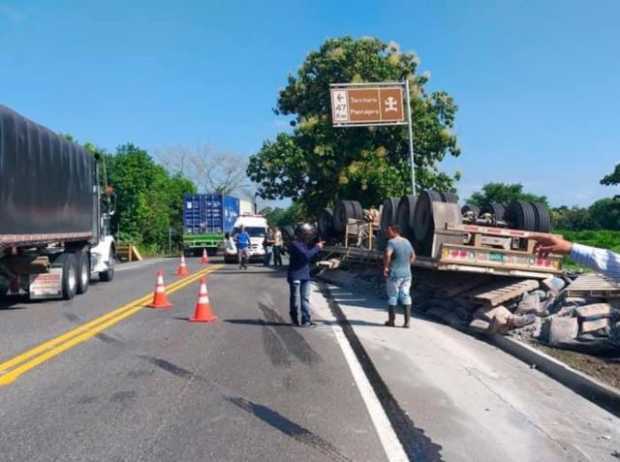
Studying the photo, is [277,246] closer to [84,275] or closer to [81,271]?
[84,275]

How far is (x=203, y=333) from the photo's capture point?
10.5 metres

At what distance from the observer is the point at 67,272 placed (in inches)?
587

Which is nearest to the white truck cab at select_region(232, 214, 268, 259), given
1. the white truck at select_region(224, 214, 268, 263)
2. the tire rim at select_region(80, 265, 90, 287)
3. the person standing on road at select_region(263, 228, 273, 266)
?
the white truck at select_region(224, 214, 268, 263)

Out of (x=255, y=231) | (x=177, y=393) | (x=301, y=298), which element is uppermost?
(x=255, y=231)

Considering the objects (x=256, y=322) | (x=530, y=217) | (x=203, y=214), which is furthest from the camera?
(x=203, y=214)

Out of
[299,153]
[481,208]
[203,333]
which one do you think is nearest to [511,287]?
Result: [203,333]

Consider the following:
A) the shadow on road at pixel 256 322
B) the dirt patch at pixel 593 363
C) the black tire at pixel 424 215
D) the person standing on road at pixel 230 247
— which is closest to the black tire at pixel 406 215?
the black tire at pixel 424 215

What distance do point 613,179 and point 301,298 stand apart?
5769 cm

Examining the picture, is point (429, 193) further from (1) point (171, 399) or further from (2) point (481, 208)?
(1) point (171, 399)

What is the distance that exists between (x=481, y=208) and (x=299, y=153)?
1348cm

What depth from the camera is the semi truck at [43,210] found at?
Result: 12.3 metres

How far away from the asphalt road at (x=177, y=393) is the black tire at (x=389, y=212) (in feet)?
17.7

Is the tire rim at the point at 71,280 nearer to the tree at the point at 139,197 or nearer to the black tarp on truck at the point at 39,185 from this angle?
the black tarp on truck at the point at 39,185

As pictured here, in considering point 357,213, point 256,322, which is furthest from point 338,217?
point 256,322
